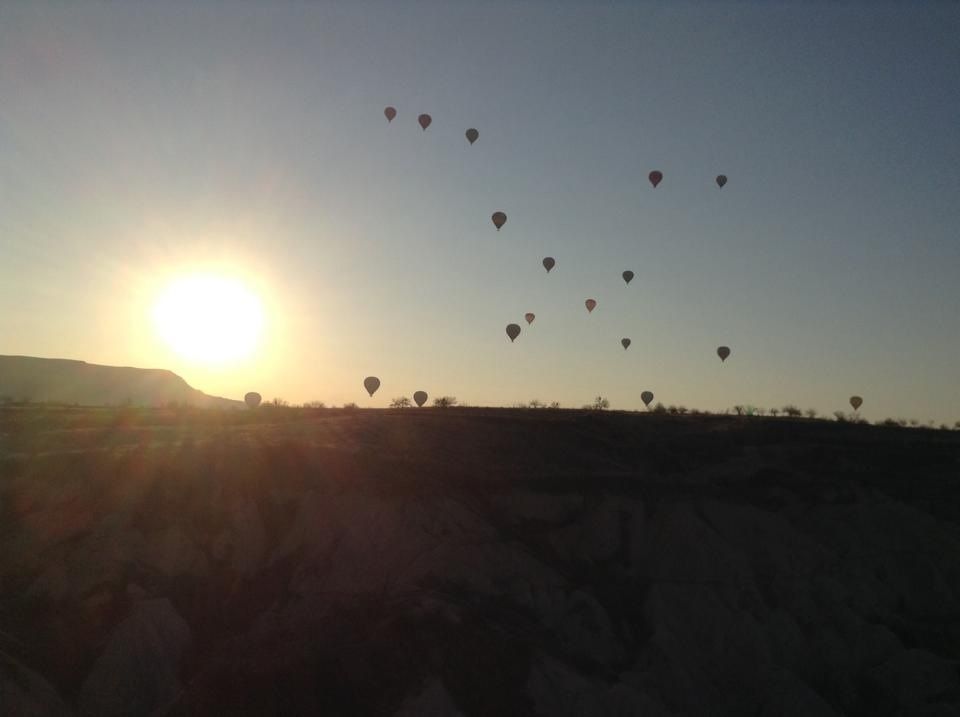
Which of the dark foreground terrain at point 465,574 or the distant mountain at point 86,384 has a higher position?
the distant mountain at point 86,384

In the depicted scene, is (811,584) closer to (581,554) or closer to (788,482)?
(788,482)

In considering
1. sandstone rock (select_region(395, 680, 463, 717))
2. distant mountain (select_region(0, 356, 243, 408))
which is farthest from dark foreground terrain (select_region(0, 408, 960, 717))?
distant mountain (select_region(0, 356, 243, 408))

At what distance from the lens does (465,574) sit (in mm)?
25094

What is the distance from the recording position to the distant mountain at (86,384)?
121188 mm

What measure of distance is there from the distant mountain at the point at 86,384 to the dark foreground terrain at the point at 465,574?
9017cm

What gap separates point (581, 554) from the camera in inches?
1069

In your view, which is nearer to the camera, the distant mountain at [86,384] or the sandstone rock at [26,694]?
the sandstone rock at [26,694]

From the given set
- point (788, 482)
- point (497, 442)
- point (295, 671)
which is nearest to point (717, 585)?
point (788, 482)

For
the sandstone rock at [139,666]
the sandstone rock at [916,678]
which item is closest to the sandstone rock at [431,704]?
the sandstone rock at [139,666]

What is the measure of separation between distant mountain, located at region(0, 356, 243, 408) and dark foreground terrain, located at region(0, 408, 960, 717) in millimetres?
90167

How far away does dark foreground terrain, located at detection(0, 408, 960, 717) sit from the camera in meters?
21.9

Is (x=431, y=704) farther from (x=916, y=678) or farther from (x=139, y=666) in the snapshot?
(x=916, y=678)

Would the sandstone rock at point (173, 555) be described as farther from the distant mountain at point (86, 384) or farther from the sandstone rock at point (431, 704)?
the distant mountain at point (86, 384)

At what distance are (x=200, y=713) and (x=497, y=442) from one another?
13027 millimetres
